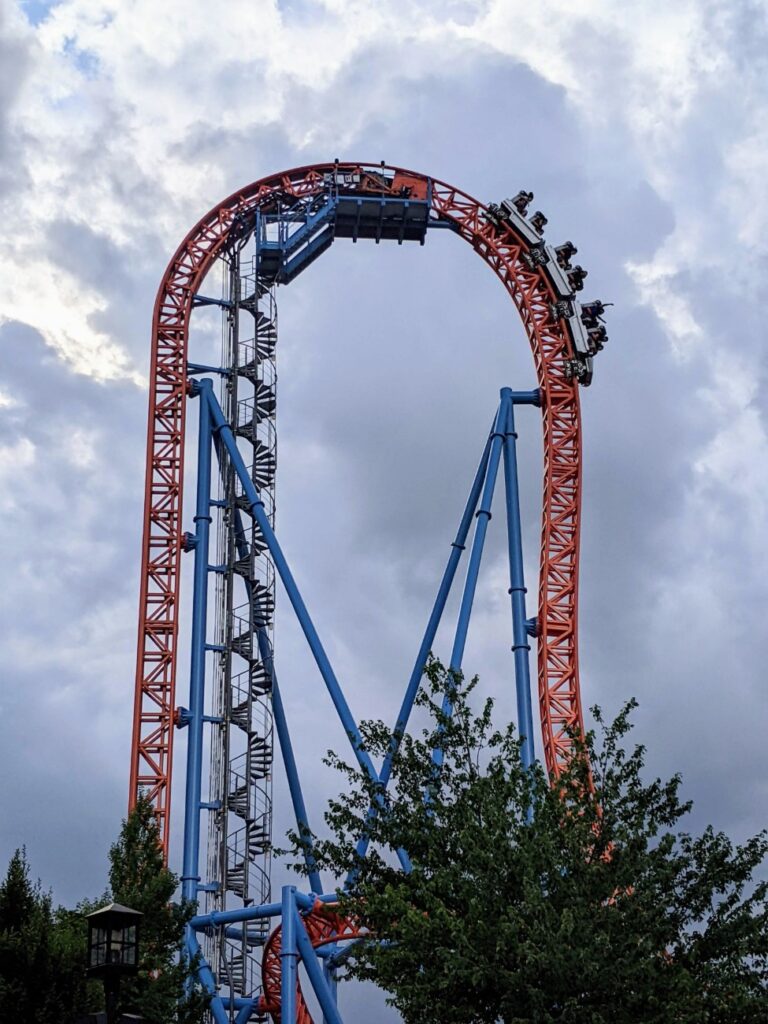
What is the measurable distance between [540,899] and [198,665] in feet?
57.1

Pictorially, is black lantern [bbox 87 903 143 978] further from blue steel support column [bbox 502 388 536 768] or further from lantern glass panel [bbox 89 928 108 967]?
blue steel support column [bbox 502 388 536 768]

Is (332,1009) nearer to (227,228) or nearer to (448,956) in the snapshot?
(448,956)

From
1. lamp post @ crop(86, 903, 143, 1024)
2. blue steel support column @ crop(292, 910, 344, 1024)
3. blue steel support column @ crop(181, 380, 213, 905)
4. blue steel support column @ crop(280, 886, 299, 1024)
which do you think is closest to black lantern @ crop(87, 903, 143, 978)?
lamp post @ crop(86, 903, 143, 1024)

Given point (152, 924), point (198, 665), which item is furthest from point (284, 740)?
point (152, 924)

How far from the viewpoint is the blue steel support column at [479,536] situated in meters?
31.7

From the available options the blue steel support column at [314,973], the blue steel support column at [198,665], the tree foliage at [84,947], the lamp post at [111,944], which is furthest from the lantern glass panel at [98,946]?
the blue steel support column at [198,665]

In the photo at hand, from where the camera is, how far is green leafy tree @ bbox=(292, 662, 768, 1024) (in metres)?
16.3

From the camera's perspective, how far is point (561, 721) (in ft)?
111

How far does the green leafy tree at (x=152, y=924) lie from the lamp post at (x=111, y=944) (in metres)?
6.36

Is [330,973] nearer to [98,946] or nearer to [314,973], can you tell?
[314,973]

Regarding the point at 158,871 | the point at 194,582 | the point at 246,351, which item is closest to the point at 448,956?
the point at 158,871

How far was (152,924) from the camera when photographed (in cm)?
2155

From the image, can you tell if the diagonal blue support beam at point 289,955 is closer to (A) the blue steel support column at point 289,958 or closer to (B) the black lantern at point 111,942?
(A) the blue steel support column at point 289,958

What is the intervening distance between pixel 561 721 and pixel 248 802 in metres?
6.82
